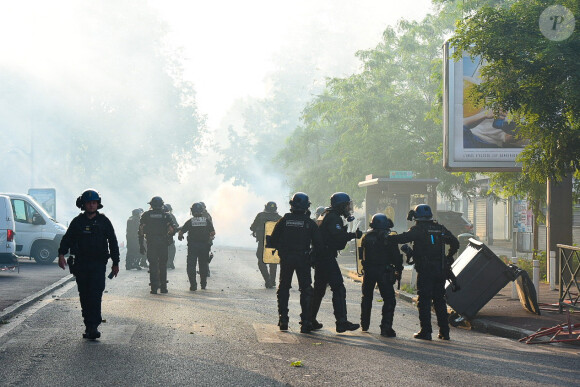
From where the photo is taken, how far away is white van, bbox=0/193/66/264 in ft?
87.7

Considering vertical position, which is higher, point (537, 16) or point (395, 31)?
point (395, 31)

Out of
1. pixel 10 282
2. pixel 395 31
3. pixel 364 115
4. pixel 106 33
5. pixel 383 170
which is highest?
pixel 106 33

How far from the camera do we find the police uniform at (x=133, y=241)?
25016 mm

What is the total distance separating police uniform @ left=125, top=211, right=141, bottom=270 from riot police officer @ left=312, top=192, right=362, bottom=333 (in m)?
14.0

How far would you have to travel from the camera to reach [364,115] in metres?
34.7

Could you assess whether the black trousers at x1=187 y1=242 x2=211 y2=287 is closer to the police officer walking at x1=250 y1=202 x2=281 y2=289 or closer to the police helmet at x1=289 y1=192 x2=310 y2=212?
the police officer walking at x1=250 y1=202 x2=281 y2=289

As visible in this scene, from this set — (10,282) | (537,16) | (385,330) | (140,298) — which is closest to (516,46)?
(537,16)

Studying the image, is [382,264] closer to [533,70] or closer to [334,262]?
[334,262]

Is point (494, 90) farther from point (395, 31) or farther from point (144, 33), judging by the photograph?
point (144, 33)

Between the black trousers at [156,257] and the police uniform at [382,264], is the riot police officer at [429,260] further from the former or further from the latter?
the black trousers at [156,257]

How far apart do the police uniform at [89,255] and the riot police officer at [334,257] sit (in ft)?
8.58

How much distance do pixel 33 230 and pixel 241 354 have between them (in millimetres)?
19162

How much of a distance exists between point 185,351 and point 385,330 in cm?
275

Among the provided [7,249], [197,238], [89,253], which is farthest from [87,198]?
[7,249]
